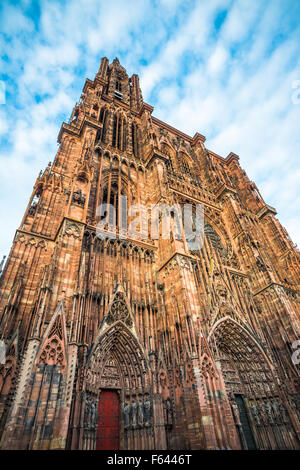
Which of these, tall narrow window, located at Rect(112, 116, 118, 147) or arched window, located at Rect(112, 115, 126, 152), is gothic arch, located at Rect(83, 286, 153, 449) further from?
tall narrow window, located at Rect(112, 116, 118, 147)

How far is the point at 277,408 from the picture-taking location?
10859mm

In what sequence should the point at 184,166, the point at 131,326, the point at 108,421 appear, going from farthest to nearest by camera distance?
the point at 184,166 → the point at 131,326 → the point at 108,421

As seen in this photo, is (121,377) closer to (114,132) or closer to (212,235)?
(212,235)

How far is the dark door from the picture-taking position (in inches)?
415

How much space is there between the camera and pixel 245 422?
36.2ft

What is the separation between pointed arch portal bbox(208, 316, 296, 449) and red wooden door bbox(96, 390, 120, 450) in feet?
13.5

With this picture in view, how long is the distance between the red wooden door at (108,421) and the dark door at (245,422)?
5795 mm

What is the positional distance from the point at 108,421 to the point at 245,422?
6.39 metres

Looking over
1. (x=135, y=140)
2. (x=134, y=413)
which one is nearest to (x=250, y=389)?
(x=134, y=413)

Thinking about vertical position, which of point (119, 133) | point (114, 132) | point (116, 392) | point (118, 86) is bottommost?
point (116, 392)

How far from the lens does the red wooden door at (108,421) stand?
312 inches

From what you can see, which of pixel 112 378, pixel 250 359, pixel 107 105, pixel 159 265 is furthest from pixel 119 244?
pixel 107 105

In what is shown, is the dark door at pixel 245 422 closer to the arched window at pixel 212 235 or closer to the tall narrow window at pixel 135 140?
the arched window at pixel 212 235

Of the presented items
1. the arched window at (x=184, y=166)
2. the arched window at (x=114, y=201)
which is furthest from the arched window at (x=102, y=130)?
the arched window at (x=184, y=166)
